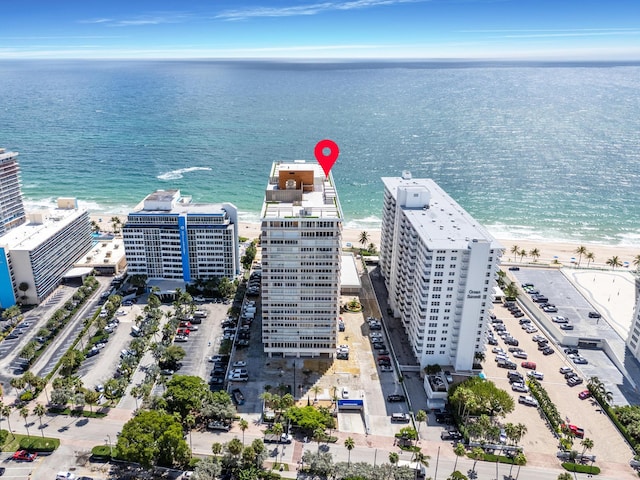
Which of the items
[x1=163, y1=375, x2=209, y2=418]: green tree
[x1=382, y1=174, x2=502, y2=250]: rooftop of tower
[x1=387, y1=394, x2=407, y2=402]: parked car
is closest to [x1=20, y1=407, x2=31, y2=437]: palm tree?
[x1=163, y1=375, x2=209, y2=418]: green tree

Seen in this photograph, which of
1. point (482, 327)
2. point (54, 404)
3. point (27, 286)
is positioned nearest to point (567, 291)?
point (482, 327)

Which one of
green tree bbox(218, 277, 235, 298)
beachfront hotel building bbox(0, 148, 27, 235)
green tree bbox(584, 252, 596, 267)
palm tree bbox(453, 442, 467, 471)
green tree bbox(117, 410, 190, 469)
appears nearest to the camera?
green tree bbox(117, 410, 190, 469)

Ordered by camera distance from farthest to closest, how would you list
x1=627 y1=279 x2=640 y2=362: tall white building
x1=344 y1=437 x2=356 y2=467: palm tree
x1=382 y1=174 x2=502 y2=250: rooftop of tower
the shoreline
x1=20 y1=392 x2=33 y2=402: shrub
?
the shoreline < x1=627 y1=279 x2=640 y2=362: tall white building < x1=382 y1=174 x2=502 y2=250: rooftop of tower < x1=20 y1=392 x2=33 y2=402: shrub < x1=344 y1=437 x2=356 y2=467: palm tree

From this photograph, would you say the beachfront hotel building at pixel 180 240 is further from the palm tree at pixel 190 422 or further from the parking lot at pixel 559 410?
the parking lot at pixel 559 410

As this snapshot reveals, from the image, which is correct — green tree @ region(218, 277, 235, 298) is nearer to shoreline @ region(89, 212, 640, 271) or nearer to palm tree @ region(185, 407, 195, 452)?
shoreline @ region(89, 212, 640, 271)

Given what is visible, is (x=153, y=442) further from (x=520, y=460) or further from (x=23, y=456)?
(x=520, y=460)

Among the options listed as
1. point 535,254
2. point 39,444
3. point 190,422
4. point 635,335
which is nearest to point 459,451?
point 190,422

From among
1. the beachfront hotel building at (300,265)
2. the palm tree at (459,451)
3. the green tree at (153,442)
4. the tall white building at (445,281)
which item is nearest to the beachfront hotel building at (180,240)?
the beachfront hotel building at (300,265)
